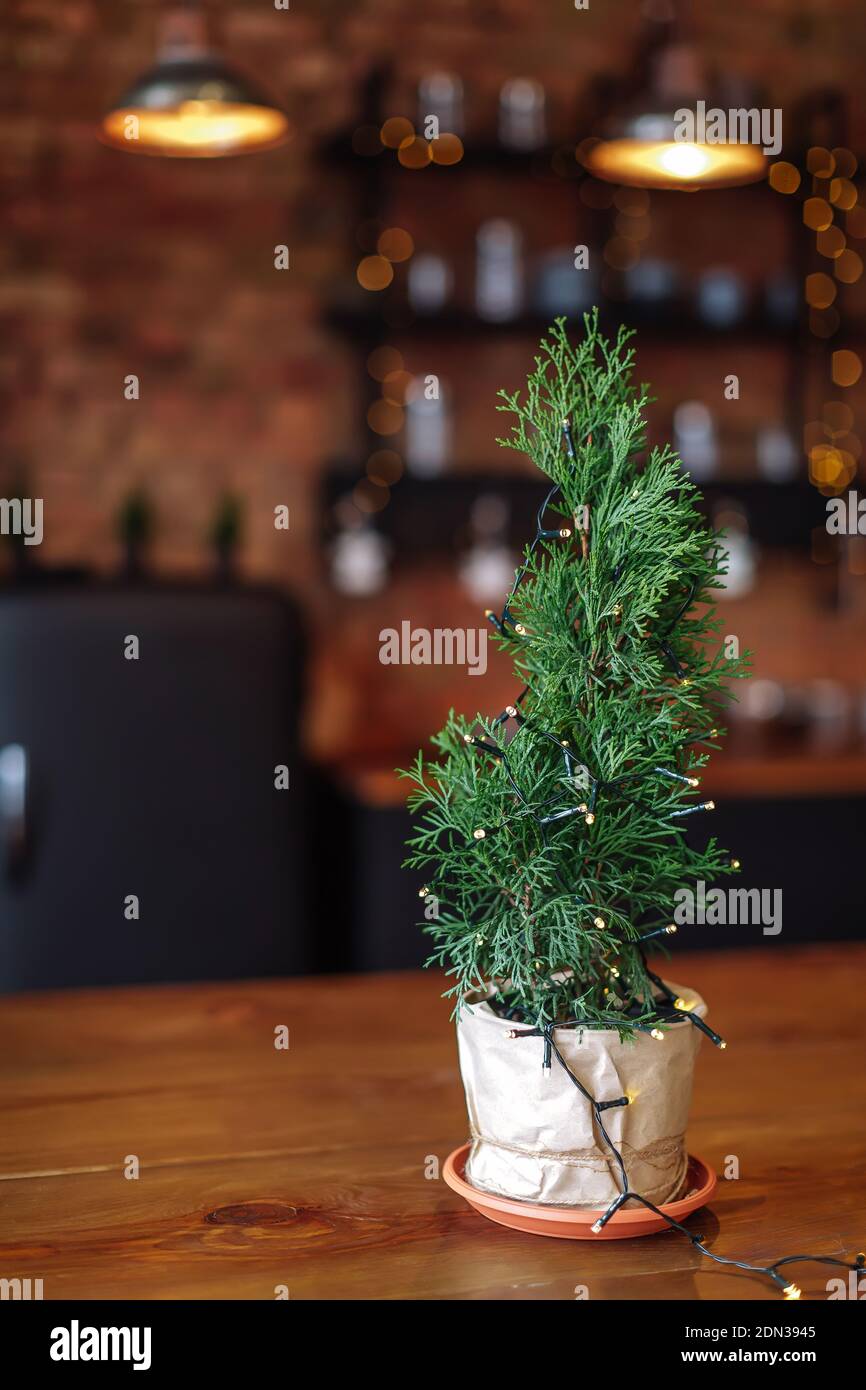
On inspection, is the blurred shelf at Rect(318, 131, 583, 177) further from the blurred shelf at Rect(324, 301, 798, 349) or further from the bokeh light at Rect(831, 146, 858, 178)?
the bokeh light at Rect(831, 146, 858, 178)

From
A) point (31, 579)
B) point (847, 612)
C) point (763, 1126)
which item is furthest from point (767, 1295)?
point (847, 612)

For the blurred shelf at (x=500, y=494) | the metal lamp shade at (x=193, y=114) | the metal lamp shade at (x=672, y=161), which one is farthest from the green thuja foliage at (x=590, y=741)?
the blurred shelf at (x=500, y=494)

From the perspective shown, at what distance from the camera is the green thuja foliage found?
0.78 m

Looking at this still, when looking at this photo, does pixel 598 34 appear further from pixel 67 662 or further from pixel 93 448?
pixel 67 662

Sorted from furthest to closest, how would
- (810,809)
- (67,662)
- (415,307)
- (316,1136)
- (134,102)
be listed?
(415,307), (810,809), (67,662), (134,102), (316,1136)

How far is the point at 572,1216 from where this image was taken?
2.55ft

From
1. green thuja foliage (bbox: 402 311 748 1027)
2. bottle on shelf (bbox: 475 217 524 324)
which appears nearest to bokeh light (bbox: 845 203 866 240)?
bottle on shelf (bbox: 475 217 524 324)

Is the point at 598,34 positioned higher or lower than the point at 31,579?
higher

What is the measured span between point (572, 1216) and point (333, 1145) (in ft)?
0.73

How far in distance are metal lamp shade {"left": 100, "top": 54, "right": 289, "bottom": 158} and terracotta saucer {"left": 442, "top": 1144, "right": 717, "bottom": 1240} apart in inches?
72.8

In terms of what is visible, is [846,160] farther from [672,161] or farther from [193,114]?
[193,114]

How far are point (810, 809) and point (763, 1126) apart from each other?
2.15 meters

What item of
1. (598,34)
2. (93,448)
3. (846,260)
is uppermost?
(598,34)

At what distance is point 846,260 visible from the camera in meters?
3.61
